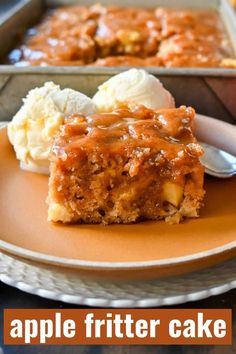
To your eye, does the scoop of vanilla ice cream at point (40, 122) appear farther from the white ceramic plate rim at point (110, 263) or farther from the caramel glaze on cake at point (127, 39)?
the caramel glaze on cake at point (127, 39)

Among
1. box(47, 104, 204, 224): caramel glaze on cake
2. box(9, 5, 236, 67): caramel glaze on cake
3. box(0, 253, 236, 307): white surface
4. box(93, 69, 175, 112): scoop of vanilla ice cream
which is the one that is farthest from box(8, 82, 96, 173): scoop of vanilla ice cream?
box(9, 5, 236, 67): caramel glaze on cake

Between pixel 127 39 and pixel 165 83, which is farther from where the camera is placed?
pixel 127 39

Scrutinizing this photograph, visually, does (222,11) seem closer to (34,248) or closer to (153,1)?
(153,1)

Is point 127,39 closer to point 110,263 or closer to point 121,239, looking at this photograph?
point 121,239

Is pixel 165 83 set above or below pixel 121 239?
above

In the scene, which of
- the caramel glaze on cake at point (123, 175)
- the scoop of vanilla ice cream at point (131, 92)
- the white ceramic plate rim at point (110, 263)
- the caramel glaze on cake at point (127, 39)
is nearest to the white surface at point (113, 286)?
the white ceramic plate rim at point (110, 263)

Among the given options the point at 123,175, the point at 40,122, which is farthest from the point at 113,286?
the point at 40,122

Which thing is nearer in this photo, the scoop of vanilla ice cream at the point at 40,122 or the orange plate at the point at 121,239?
the orange plate at the point at 121,239
